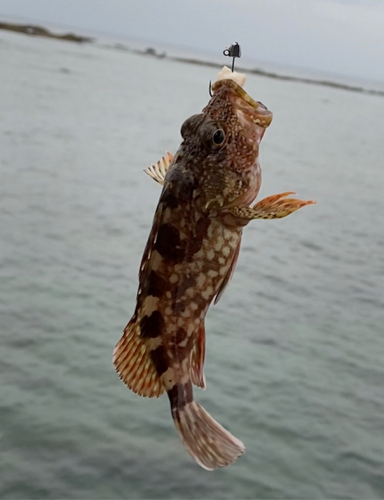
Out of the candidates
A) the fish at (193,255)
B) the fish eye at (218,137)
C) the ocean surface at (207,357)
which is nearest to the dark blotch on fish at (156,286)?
the fish at (193,255)

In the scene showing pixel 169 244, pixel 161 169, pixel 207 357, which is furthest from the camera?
pixel 207 357

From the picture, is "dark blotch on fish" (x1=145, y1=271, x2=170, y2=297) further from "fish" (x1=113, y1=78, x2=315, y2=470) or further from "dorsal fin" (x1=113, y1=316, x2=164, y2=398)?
"dorsal fin" (x1=113, y1=316, x2=164, y2=398)

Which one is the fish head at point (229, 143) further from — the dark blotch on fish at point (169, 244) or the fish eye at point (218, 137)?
the dark blotch on fish at point (169, 244)

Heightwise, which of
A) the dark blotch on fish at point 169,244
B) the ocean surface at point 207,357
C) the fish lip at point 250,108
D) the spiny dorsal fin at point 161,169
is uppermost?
the fish lip at point 250,108

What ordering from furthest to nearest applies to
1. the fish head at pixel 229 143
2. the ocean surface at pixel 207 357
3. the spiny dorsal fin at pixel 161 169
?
1. the ocean surface at pixel 207 357
2. the spiny dorsal fin at pixel 161 169
3. the fish head at pixel 229 143

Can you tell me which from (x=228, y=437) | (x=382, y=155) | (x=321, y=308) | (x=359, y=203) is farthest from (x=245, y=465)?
(x=382, y=155)

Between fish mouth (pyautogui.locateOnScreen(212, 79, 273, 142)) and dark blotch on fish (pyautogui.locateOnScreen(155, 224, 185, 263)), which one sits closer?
dark blotch on fish (pyautogui.locateOnScreen(155, 224, 185, 263))

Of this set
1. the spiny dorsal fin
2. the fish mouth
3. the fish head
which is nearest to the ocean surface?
the spiny dorsal fin

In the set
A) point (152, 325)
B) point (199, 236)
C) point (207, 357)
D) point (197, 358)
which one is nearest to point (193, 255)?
point (199, 236)

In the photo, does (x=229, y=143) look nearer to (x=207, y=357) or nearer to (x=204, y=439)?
(x=204, y=439)
